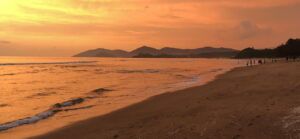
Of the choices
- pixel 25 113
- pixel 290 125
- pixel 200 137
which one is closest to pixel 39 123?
pixel 25 113

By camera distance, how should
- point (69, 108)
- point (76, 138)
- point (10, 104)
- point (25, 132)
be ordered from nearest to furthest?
point (76, 138) → point (25, 132) → point (69, 108) → point (10, 104)

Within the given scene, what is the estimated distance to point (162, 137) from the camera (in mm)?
6512

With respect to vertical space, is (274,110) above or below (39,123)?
above

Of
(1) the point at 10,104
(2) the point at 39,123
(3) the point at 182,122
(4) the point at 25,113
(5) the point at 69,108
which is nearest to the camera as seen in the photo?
(3) the point at 182,122

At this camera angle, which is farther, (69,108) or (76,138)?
(69,108)

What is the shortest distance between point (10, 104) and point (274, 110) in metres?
14.3

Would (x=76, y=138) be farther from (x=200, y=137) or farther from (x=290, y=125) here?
(x=290, y=125)

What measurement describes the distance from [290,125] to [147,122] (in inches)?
182

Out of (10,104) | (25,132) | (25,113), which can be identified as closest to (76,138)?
(25,132)

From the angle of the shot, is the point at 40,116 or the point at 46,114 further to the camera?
the point at 46,114

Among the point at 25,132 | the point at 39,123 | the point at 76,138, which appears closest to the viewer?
the point at 76,138

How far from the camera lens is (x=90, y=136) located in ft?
24.8

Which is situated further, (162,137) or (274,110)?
(274,110)

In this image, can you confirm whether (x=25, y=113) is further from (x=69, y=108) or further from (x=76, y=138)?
(x=76, y=138)
